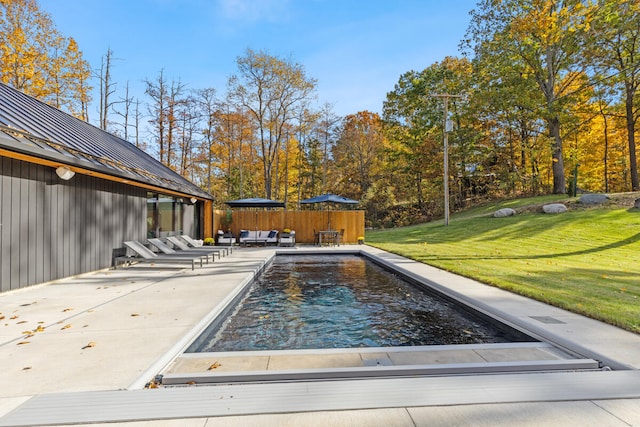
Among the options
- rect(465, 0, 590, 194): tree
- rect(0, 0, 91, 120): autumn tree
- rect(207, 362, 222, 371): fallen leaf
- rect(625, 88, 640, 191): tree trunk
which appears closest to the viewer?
rect(207, 362, 222, 371): fallen leaf

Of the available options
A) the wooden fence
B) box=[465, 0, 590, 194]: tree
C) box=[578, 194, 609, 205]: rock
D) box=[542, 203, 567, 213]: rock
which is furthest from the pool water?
box=[465, 0, 590, 194]: tree

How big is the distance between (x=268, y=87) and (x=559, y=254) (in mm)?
18335

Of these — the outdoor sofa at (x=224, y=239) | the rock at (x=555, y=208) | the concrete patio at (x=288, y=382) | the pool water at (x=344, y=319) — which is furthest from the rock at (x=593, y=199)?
the outdoor sofa at (x=224, y=239)

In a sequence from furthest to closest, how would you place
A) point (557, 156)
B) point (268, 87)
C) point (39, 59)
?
point (268, 87)
point (557, 156)
point (39, 59)

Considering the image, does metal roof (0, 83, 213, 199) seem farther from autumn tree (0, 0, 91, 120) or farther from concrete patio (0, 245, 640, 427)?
autumn tree (0, 0, 91, 120)

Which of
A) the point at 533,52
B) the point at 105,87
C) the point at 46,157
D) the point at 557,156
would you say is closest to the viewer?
the point at 46,157

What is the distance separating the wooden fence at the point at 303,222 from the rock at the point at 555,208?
28.5ft

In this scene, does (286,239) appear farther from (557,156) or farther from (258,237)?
(557,156)

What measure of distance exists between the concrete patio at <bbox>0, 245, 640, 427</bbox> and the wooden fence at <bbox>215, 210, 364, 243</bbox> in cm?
1128

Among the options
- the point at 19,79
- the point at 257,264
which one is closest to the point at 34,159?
the point at 257,264

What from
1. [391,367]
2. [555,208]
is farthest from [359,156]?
[391,367]

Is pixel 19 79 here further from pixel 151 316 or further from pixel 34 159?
pixel 151 316

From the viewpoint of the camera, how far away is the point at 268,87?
69.3ft

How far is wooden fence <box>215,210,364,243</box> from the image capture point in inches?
612
